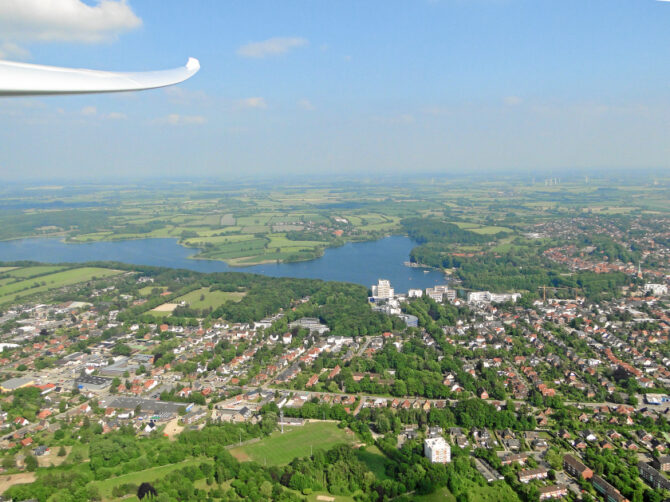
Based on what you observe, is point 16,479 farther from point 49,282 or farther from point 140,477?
point 49,282

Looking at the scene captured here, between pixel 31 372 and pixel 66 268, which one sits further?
pixel 66 268

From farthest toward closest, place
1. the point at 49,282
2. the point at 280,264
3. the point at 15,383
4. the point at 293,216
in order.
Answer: the point at 293,216, the point at 280,264, the point at 49,282, the point at 15,383

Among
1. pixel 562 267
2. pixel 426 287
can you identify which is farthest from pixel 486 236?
pixel 426 287

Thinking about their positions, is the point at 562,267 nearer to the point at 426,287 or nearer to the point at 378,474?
the point at 426,287

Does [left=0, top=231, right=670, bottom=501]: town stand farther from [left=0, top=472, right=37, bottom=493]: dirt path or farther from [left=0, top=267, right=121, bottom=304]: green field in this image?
[left=0, top=267, right=121, bottom=304]: green field

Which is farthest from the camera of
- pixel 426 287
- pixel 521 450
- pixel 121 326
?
pixel 426 287

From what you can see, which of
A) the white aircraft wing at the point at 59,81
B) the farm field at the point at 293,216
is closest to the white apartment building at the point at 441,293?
the farm field at the point at 293,216

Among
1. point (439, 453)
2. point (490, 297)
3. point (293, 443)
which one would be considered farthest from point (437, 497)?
point (490, 297)
